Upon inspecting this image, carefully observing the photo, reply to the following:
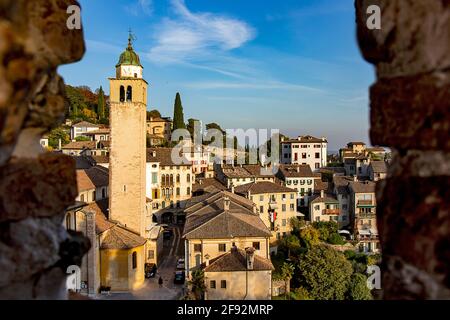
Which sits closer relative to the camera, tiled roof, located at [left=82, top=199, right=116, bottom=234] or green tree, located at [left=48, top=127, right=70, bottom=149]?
tiled roof, located at [left=82, top=199, right=116, bottom=234]

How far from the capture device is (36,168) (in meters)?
2.17

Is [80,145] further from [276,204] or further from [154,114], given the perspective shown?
[154,114]

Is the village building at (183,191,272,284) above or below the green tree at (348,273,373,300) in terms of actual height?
above

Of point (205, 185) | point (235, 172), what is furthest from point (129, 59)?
point (235, 172)

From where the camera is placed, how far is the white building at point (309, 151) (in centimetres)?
8344

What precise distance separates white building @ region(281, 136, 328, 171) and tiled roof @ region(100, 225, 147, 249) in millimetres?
58628

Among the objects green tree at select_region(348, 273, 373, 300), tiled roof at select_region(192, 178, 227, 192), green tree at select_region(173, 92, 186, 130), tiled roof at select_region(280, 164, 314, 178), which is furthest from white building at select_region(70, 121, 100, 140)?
green tree at select_region(348, 273, 373, 300)

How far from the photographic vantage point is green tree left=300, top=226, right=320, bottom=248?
41.3 m

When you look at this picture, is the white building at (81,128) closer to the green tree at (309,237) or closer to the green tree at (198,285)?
the green tree at (309,237)

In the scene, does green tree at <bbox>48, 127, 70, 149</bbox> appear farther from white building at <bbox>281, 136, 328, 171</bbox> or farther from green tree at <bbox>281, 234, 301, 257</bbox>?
green tree at <bbox>281, 234, 301, 257</bbox>

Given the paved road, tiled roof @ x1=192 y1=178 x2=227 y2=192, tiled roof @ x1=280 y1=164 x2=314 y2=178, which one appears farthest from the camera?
tiled roof @ x1=280 y1=164 x2=314 y2=178

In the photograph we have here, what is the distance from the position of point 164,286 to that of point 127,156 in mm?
9982

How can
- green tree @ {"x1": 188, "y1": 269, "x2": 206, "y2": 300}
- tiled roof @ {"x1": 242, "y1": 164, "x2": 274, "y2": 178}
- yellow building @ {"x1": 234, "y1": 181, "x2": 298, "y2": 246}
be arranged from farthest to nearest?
1. tiled roof @ {"x1": 242, "y1": 164, "x2": 274, "y2": 178}
2. yellow building @ {"x1": 234, "y1": 181, "x2": 298, "y2": 246}
3. green tree @ {"x1": 188, "y1": 269, "x2": 206, "y2": 300}
